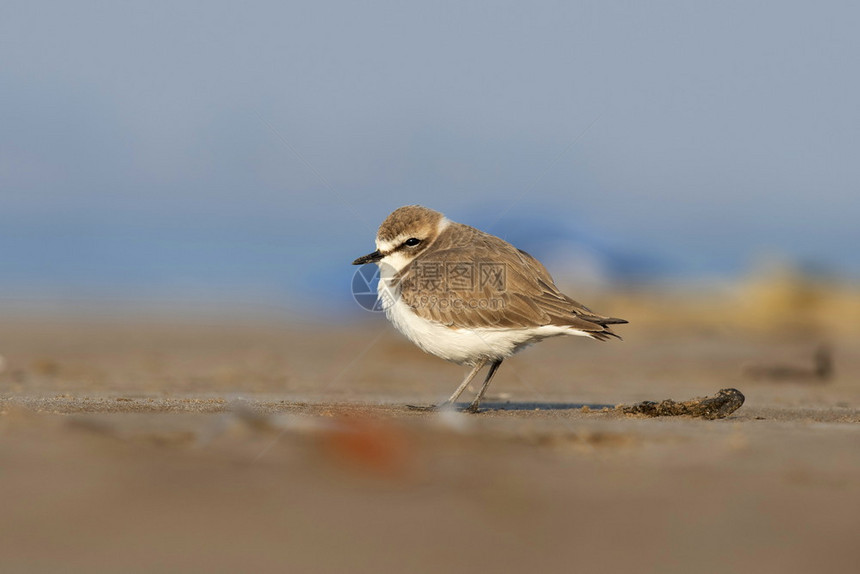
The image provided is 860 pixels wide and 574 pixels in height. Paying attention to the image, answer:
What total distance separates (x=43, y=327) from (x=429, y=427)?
21.5 meters

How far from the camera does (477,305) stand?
25.7 feet

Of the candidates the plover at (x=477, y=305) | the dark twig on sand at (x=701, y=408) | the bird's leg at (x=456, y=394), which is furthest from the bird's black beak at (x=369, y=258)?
the dark twig on sand at (x=701, y=408)

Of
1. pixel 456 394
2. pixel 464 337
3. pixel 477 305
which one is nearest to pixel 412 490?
pixel 464 337

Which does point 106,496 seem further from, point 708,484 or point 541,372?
point 541,372

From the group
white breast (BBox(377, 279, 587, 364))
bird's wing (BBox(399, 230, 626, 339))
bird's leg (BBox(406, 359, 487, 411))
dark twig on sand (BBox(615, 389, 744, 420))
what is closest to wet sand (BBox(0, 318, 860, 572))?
dark twig on sand (BBox(615, 389, 744, 420))

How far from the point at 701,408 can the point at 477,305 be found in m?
1.99

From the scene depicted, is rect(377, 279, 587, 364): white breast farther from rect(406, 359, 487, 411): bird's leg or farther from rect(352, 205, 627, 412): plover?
rect(406, 359, 487, 411): bird's leg

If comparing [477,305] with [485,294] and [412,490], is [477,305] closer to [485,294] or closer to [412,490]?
[485,294]

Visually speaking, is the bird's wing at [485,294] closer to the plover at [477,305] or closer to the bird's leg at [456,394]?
the plover at [477,305]

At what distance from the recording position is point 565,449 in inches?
203

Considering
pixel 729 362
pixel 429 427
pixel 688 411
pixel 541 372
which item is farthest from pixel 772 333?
pixel 429 427

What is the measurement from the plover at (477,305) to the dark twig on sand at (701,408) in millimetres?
659

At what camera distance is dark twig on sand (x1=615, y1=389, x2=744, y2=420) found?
7398 mm

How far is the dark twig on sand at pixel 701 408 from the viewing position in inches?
Result: 291
